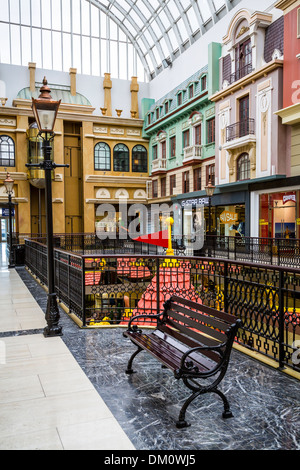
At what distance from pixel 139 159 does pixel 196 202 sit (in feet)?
41.3

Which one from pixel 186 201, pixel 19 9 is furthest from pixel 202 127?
pixel 19 9

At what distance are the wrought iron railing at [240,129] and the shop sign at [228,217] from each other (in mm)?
4618

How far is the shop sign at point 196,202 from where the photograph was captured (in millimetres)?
25312

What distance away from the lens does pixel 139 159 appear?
36969mm

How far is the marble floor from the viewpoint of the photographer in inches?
120

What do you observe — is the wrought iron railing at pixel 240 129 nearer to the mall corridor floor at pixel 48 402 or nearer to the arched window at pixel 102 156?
the arched window at pixel 102 156

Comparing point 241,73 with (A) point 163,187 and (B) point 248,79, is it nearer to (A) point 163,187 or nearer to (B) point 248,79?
(B) point 248,79

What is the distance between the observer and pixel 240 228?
21.9 meters

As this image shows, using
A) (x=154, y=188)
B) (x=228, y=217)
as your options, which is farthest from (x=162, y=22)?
(x=228, y=217)

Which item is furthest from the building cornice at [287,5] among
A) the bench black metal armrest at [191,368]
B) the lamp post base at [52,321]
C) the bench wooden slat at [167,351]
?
the bench black metal armrest at [191,368]

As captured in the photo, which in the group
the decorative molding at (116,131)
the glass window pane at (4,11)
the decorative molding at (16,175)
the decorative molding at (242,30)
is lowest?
the decorative molding at (16,175)
